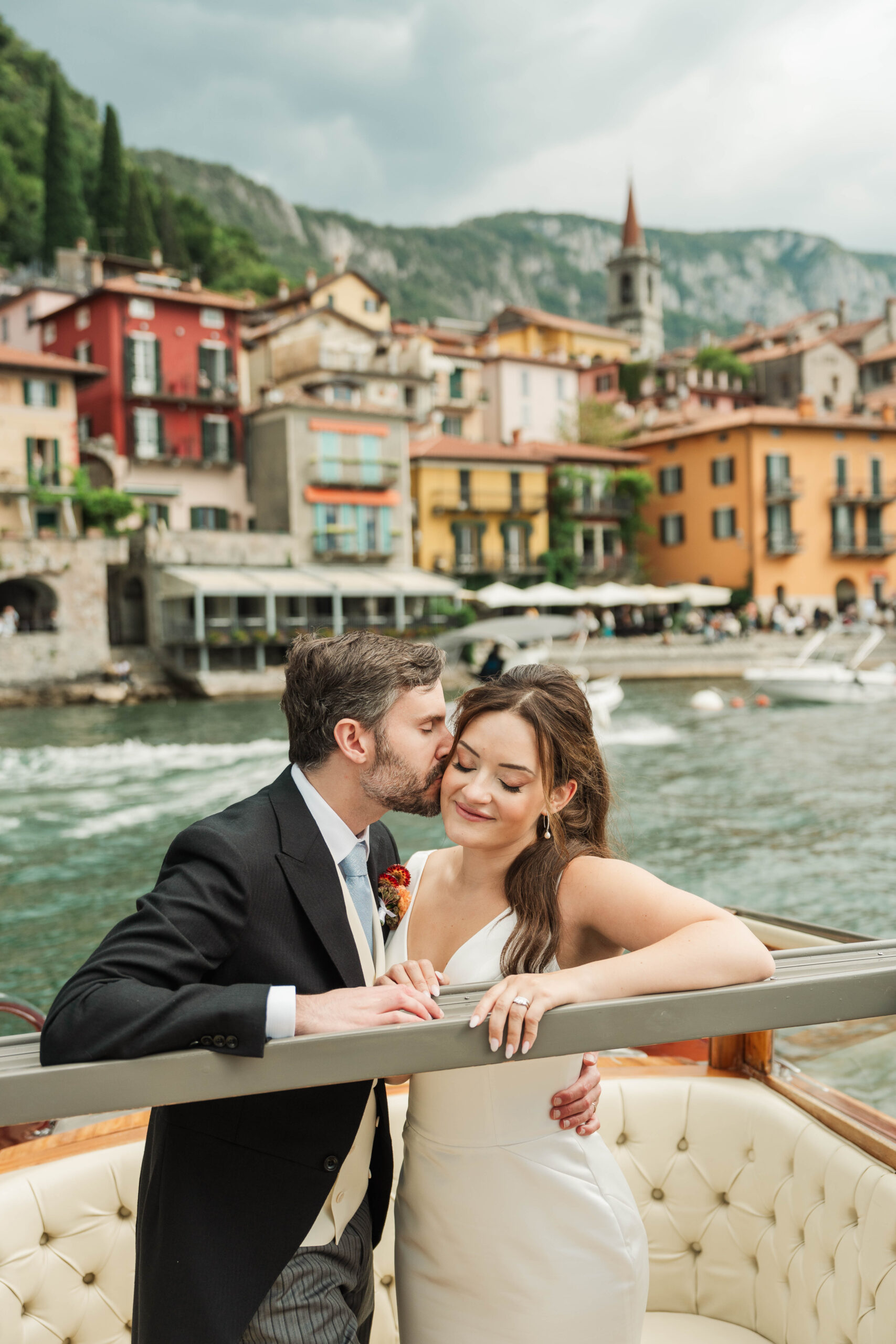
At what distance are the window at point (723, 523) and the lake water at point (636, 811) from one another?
19523mm

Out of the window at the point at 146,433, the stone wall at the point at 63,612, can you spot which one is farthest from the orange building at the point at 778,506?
the stone wall at the point at 63,612

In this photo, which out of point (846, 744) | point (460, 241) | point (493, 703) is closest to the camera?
point (493, 703)

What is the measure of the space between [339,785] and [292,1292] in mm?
743

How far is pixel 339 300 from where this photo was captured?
151 feet

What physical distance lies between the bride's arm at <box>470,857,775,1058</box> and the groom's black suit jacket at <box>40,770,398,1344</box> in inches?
13.5

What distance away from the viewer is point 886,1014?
1.46 m

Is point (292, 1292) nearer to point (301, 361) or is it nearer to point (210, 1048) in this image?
point (210, 1048)

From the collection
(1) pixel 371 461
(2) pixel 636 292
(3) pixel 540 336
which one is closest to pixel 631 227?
(2) pixel 636 292

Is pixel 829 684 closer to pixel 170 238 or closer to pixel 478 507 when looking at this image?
pixel 478 507

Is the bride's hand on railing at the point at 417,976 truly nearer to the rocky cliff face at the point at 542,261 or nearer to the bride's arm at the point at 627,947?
the bride's arm at the point at 627,947

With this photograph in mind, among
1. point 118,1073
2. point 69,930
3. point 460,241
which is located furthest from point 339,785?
point 460,241

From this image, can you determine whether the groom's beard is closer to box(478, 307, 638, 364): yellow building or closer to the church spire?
box(478, 307, 638, 364): yellow building

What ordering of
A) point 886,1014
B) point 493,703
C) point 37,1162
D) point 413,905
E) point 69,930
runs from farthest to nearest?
point 69,930
point 37,1162
point 413,905
point 493,703
point 886,1014

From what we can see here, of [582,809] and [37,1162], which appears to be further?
[37,1162]
